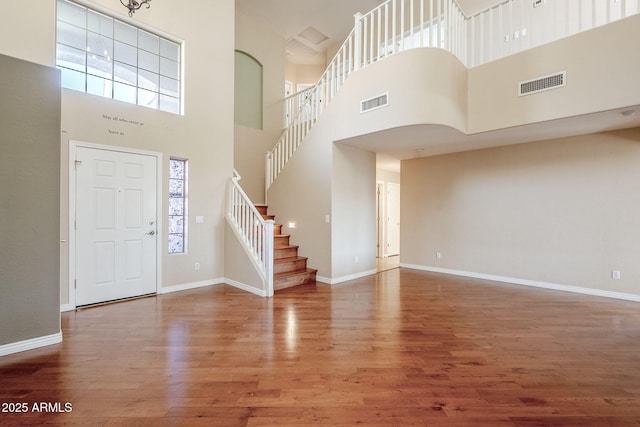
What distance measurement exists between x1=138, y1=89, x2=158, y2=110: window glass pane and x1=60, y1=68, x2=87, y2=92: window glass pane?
67 cm

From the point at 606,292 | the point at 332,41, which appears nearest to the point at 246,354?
the point at 606,292

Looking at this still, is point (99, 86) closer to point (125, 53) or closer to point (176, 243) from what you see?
point (125, 53)

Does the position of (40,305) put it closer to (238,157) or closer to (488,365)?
(488,365)

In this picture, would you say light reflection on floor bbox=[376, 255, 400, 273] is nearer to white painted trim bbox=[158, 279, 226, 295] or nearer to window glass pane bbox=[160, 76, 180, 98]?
white painted trim bbox=[158, 279, 226, 295]

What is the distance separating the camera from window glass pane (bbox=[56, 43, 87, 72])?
3703mm

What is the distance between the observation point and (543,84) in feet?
12.5

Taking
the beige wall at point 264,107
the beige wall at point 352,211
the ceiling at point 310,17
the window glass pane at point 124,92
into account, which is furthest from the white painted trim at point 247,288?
the ceiling at point 310,17

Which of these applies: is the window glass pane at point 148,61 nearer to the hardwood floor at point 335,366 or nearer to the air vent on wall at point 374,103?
the air vent on wall at point 374,103

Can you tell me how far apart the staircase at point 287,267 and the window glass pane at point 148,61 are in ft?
11.1

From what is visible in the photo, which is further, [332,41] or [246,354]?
[332,41]

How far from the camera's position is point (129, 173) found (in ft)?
13.7

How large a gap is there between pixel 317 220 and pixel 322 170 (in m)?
0.93

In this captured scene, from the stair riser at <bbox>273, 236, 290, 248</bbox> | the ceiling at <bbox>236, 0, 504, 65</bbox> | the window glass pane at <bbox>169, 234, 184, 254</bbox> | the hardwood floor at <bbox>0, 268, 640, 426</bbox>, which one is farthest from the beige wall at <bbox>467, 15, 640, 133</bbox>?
the window glass pane at <bbox>169, 234, 184, 254</bbox>

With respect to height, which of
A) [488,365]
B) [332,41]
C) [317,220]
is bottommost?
[488,365]
